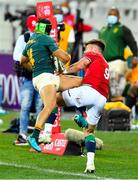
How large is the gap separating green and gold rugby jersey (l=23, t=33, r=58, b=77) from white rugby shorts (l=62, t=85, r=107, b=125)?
1.54ft

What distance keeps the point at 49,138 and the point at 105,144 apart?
2090 millimetres

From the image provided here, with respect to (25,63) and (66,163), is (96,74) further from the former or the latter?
(25,63)

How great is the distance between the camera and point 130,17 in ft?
107

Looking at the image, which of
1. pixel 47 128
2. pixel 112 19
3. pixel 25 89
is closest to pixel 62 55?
pixel 47 128

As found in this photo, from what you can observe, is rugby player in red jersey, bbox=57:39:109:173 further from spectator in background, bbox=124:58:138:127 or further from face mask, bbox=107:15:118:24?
face mask, bbox=107:15:118:24

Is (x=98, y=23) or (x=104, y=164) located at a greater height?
(x=104, y=164)

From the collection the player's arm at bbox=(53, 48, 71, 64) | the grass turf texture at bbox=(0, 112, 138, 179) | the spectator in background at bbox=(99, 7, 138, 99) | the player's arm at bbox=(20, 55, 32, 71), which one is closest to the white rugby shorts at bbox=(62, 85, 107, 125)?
the player's arm at bbox=(53, 48, 71, 64)

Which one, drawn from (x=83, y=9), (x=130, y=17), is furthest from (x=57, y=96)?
(x=83, y=9)

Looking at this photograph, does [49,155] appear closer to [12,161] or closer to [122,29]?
[12,161]

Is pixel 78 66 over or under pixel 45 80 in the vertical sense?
over

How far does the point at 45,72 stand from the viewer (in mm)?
14141

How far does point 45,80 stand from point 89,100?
0.64 m

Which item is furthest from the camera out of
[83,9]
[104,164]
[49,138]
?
[83,9]

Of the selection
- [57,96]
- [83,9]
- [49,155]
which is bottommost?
[83,9]
